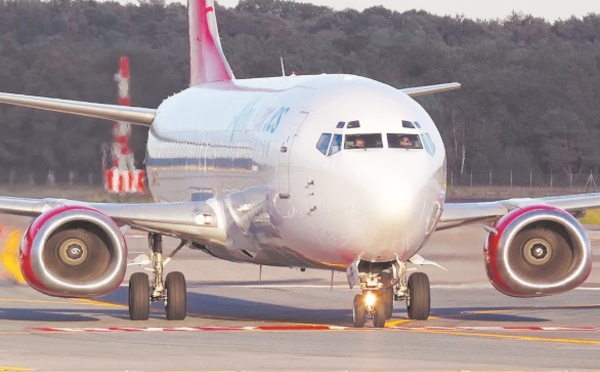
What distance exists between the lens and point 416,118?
72.7ft

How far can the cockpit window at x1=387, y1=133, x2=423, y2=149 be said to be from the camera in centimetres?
2130

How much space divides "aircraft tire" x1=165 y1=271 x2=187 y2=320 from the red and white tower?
22.3 meters

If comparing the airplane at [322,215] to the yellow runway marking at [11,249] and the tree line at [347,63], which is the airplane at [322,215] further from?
the tree line at [347,63]

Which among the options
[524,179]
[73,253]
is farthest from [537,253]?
[524,179]

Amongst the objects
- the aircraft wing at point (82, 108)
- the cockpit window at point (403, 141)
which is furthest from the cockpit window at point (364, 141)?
the aircraft wing at point (82, 108)

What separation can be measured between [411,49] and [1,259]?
1890 inches

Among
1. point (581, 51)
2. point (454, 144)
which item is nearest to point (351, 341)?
point (454, 144)

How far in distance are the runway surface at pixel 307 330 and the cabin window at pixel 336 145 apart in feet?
7.67

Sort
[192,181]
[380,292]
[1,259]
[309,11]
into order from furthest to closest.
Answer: [309,11]
[1,259]
[192,181]
[380,292]

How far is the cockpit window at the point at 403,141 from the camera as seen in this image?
838 inches

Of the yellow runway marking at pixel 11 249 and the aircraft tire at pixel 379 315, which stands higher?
the yellow runway marking at pixel 11 249

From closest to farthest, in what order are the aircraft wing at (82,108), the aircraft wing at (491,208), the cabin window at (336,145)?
1. the cabin window at (336,145)
2. the aircraft wing at (491,208)
3. the aircraft wing at (82,108)

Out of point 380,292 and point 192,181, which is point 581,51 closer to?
point 192,181

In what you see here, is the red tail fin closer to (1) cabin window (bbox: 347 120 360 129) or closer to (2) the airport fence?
(1) cabin window (bbox: 347 120 360 129)
